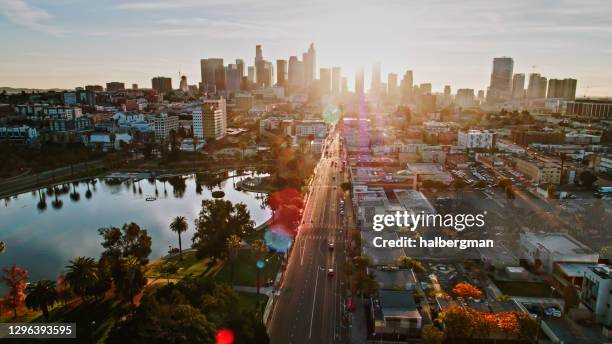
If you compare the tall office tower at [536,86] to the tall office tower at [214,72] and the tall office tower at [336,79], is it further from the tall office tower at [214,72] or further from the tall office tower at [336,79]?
the tall office tower at [214,72]

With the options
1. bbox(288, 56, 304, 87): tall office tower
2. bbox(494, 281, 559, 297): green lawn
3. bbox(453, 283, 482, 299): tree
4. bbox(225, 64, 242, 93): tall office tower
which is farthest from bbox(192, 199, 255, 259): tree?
bbox(288, 56, 304, 87): tall office tower

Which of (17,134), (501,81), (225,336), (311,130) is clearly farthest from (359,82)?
(225,336)

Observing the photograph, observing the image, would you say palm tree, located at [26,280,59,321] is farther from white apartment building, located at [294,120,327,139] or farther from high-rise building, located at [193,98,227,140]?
white apartment building, located at [294,120,327,139]

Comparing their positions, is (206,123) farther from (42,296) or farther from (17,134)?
(42,296)

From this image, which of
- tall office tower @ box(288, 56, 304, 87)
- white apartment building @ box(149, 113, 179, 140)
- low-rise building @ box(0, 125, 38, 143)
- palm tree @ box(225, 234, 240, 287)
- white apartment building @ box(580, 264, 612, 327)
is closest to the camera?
white apartment building @ box(580, 264, 612, 327)

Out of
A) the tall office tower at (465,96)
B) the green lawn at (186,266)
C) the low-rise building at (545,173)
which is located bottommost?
the green lawn at (186,266)

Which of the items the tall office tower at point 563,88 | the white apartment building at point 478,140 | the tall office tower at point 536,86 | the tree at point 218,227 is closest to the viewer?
the tree at point 218,227

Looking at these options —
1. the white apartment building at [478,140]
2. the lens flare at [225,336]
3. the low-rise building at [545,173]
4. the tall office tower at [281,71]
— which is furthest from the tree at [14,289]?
the tall office tower at [281,71]
